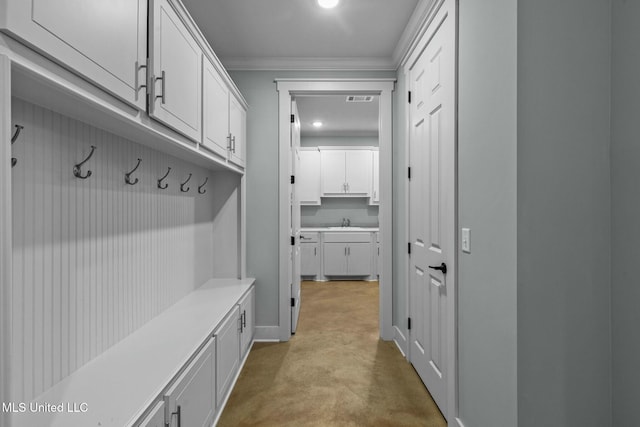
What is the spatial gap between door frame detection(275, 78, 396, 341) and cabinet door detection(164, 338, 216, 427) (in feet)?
4.34

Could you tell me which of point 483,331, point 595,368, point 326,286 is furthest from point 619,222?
point 326,286

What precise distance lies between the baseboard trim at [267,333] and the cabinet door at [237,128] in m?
1.54

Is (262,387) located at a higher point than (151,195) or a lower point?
lower

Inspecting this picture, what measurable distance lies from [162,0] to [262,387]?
2.33 m

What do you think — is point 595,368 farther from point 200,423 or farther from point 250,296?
point 250,296

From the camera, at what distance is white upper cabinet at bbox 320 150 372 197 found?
6098 mm

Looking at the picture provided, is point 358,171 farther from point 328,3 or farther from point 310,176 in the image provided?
point 328,3

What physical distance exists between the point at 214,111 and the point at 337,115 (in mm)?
3226

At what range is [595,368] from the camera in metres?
1.27

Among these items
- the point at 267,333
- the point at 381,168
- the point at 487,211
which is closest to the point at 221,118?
the point at 381,168

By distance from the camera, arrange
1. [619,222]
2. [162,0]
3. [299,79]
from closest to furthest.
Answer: [619,222]
[162,0]
[299,79]

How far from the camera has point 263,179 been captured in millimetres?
3137

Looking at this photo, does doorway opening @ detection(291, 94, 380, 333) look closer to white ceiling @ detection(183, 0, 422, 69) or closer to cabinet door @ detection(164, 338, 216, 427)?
white ceiling @ detection(183, 0, 422, 69)

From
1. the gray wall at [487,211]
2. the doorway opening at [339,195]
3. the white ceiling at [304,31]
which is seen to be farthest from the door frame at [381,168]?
the doorway opening at [339,195]
